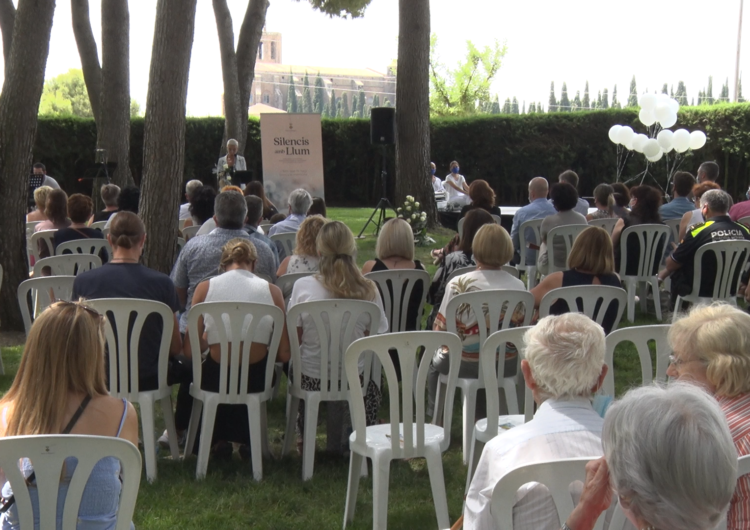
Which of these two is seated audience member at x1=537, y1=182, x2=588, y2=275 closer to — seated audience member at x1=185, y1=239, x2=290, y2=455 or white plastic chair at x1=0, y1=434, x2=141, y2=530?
seated audience member at x1=185, y1=239, x2=290, y2=455

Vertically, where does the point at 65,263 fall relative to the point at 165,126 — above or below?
below

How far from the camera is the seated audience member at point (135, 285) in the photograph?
151 inches

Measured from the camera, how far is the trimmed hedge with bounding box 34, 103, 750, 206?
1919 cm

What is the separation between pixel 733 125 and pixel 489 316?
15.9m

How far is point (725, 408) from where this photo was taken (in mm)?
2258

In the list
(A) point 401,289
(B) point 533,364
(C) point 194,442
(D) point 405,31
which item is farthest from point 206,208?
(D) point 405,31

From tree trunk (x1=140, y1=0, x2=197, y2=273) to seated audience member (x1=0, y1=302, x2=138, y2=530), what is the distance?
457cm

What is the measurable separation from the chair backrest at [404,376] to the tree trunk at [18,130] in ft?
15.3

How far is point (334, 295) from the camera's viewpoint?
4035 mm

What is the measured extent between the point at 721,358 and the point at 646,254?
4815mm

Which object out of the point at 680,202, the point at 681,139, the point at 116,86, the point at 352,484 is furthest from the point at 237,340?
the point at 681,139

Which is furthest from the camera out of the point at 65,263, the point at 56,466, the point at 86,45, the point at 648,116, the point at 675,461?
the point at 86,45

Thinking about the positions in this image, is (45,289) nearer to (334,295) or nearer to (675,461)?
(334,295)

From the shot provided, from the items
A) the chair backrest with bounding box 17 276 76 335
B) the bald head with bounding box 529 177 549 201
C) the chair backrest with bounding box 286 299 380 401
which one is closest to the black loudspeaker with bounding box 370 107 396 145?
the bald head with bounding box 529 177 549 201
